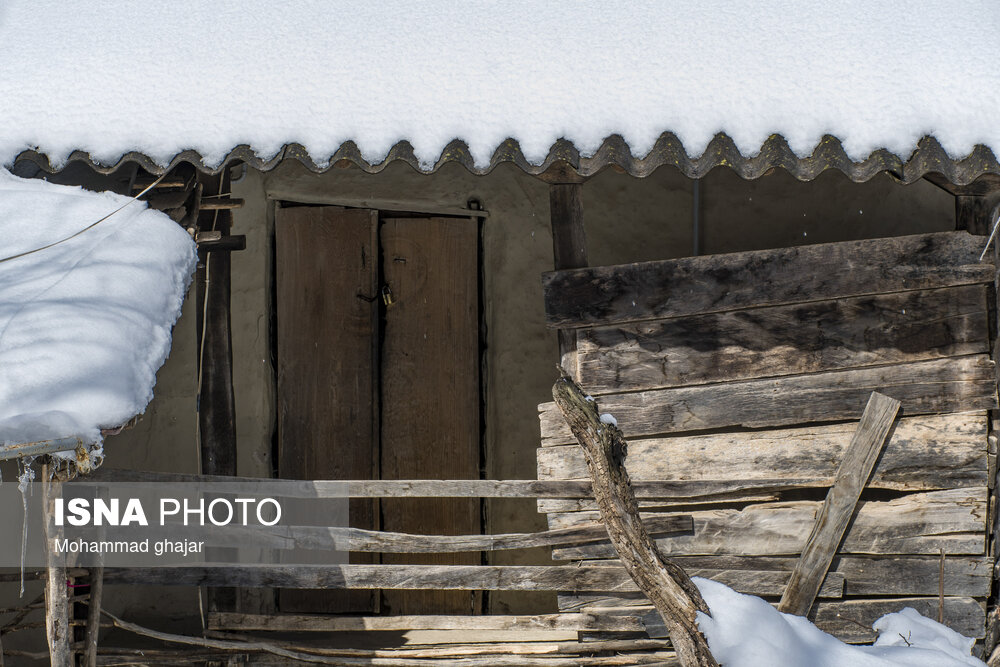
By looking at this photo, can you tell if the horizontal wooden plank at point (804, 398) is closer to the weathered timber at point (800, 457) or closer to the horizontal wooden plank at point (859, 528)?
the weathered timber at point (800, 457)

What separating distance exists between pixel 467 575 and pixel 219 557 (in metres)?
1.50

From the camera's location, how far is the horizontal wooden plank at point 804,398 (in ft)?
13.3

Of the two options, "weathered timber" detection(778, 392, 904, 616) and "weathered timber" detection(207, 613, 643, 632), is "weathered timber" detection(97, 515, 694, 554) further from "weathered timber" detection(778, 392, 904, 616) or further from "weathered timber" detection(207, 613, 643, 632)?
"weathered timber" detection(778, 392, 904, 616)

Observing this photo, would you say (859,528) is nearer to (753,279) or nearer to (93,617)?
(753,279)

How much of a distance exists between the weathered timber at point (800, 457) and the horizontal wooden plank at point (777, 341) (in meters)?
0.28

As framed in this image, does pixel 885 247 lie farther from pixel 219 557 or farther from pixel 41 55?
pixel 41 55

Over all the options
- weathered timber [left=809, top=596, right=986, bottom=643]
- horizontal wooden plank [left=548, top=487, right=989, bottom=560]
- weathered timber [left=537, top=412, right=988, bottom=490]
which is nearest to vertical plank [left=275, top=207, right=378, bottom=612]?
weathered timber [left=537, top=412, right=988, bottom=490]

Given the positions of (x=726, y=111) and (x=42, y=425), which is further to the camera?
(x=726, y=111)

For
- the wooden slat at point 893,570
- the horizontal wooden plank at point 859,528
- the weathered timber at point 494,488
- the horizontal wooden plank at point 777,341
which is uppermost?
the horizontal wooden plank at point 777,341

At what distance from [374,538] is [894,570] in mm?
2309

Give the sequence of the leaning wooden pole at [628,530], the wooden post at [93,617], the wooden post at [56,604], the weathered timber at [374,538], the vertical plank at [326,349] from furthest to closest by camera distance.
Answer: the vertical plank at [326,349]
the weathered timber at [374,538]
the wooden post at [93,617]
the wooden post at [56,604]
the leaning wooden pole at [628,530]

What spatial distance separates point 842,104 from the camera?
12.4 feet

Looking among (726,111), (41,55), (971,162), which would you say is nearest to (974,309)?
(971,162)

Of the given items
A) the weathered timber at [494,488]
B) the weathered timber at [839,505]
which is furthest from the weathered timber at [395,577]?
the weathered timber at [839,505]
